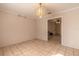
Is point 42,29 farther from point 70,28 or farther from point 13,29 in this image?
point 70,28

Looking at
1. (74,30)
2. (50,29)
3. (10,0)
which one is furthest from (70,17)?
(50,29)

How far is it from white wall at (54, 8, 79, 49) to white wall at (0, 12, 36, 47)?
7.58ft

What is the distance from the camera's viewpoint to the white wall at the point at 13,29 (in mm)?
3686

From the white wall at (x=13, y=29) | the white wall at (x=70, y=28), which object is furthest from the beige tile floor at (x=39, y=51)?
the white wall at (x=13, y=29)

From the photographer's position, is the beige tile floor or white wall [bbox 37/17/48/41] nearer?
the beige tile floor

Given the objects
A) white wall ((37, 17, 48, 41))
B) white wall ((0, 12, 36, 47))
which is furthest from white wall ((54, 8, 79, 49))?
white wall ((0, 12, 36, 47))

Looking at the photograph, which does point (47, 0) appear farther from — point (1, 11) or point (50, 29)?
point (50, 29)

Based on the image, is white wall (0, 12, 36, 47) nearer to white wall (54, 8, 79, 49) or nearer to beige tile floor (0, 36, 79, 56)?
beige tile floor (0, 36, 79, 56)

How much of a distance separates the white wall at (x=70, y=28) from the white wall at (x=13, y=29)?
2309 millimetres

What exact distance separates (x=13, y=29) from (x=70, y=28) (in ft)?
9.13

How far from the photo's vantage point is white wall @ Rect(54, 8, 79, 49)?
3.40 m

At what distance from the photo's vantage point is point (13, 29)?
13.7 ft

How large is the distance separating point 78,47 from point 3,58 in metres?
3.38

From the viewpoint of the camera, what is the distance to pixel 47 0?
621 millimetres
